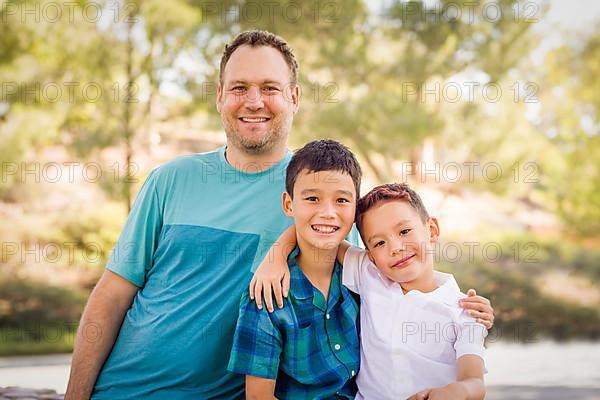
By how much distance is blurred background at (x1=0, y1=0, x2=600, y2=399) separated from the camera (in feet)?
24.6

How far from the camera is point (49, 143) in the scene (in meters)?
7.77

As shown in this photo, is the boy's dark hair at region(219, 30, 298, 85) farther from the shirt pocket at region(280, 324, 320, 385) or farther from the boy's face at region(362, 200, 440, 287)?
the shirt pocket at region(280, 324, 320, 385)

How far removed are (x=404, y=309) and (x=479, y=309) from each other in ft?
0.55

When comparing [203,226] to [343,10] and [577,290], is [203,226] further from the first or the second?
[577,290]

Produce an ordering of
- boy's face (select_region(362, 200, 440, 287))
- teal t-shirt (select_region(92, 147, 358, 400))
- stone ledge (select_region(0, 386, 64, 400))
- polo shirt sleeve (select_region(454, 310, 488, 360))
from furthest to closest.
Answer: stone ledge (select_region(0, 386, 64, 400))
teal t-shirt (select_region(92, 147, 358, 400))
boy's face (select_region(362, 200, 440, 287))
polo shirt sleeve (select_region(454, 310, 488, 360))

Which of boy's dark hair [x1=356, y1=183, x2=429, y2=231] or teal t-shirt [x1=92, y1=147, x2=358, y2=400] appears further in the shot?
teal t-shirt [x1=92, y1=147, x2=358, y2=400]

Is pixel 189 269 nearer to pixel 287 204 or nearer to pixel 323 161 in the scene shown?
→ pixel 287 204

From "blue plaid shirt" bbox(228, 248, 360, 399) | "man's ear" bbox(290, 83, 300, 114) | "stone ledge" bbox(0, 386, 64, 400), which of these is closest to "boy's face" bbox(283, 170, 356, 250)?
"blue plaid shirt" bbox(228, 248, 360, 399)

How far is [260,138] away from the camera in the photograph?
6.45 ft

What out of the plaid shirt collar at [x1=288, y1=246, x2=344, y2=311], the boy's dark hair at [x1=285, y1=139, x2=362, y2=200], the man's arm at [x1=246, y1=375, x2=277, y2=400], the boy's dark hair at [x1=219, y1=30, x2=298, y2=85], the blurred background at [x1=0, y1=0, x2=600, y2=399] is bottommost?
the man's arm at [x1=246, y1=375, x2=277, y2=400]

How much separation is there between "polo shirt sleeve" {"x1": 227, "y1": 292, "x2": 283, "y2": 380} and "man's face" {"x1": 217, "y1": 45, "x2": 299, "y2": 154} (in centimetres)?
53

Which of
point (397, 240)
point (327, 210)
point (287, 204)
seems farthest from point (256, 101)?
point (397, 240)

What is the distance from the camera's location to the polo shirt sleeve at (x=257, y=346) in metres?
1.60

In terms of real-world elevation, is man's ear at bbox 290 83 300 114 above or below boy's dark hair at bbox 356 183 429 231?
above
